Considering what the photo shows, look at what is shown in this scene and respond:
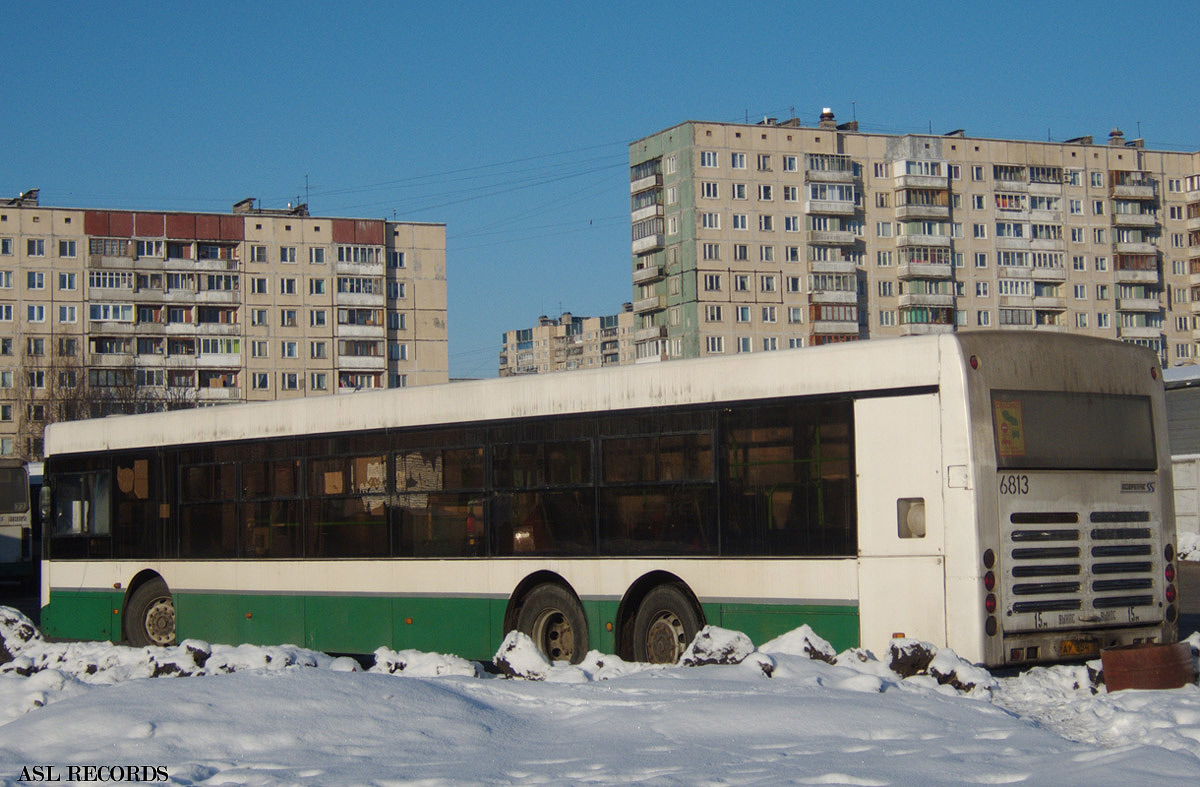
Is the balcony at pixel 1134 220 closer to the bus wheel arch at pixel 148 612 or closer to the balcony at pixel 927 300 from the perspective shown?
the balcony at pixel 927 300

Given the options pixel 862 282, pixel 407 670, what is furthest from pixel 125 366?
pixel 407 670

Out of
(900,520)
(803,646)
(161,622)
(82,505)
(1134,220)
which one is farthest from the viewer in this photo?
(1134,220)

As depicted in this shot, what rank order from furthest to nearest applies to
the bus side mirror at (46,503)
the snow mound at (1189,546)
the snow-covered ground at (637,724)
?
the snow mound at (1189,546) < the bus side mirror at (46,503) < the snow-covered ground at (637,724)

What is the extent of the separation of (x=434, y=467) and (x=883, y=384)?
549cm

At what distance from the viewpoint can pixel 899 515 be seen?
38.3 feet

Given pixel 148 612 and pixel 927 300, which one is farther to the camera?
pixel 927 300

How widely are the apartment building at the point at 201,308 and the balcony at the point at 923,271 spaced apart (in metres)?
37.2

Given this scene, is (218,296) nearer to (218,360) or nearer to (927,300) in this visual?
(218,360)

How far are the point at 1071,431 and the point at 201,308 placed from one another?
106 meters

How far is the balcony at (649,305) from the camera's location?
362ft

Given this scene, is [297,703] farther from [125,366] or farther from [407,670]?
[125,366]

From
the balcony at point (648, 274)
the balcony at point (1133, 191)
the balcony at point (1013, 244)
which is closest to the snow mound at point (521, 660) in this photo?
the balcony at point (648, 274)

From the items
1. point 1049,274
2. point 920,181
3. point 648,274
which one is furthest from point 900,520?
point 1049,274

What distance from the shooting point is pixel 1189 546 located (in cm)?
3175
